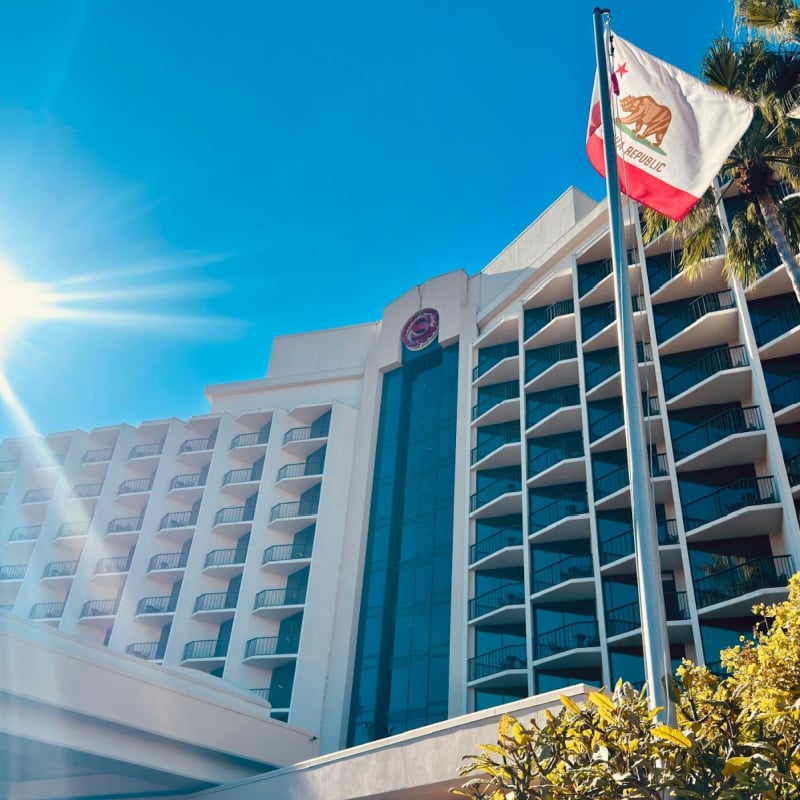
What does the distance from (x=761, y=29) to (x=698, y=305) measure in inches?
661

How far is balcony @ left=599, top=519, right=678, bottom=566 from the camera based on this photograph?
100 feet

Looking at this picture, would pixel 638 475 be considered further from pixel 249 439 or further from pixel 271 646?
pixel 249 439

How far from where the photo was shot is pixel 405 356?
46.6m

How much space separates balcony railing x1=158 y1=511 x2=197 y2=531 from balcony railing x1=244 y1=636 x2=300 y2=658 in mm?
10830

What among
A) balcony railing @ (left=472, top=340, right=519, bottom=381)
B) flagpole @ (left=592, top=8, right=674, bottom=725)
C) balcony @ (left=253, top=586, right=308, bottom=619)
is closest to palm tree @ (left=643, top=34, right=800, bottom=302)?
flagpole @ (left=592, top=8, right=674, bottom=725)

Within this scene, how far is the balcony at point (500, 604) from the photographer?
112ft

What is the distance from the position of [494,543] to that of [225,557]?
17.4 m

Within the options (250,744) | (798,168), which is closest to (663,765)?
(798,168)

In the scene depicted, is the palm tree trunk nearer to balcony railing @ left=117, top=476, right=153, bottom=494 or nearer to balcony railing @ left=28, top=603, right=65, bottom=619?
balcony railing @ left=117, top=476, right=153, bottom=494

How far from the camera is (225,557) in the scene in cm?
4616

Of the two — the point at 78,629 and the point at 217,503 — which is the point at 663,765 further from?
the point at 78,629

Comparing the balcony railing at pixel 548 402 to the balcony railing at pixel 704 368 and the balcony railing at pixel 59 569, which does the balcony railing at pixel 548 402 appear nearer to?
the balcony railing at pixel 704 368

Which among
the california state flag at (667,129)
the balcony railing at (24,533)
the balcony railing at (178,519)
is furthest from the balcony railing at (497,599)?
the balcony railing at (24,533)

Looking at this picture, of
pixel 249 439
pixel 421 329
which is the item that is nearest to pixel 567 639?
pixel 421 329
